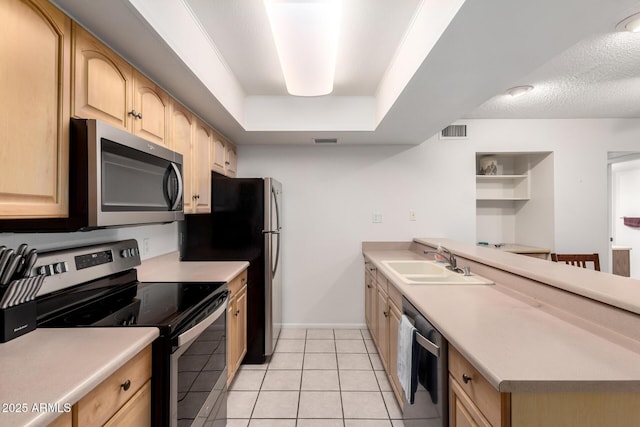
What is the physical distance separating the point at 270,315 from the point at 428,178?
7.59 ft

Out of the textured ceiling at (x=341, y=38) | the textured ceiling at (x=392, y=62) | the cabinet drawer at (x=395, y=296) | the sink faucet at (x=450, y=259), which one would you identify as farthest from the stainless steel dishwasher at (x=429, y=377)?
the textured ceiling at (x=341, y=38)

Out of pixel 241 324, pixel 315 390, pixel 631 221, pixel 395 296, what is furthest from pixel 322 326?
pixel 631 221

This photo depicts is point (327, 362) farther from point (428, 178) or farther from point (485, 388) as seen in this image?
point (428, 178)

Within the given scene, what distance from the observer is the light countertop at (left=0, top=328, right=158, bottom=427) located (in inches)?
26.3

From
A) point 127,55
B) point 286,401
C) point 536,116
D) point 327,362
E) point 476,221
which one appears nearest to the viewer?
point 127,55

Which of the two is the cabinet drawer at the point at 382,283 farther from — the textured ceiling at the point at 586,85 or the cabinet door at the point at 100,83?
the textured ceiling at the point at 586,85

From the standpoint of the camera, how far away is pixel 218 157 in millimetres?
2775

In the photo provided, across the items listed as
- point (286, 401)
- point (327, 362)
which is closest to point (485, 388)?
point (286, 401)

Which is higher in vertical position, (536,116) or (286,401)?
(536,116)

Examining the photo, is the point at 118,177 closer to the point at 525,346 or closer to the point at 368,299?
the point at 525,346

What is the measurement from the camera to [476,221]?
3625 mm

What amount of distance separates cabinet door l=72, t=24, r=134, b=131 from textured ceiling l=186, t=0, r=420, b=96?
0.56 m

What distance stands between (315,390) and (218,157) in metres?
2.14

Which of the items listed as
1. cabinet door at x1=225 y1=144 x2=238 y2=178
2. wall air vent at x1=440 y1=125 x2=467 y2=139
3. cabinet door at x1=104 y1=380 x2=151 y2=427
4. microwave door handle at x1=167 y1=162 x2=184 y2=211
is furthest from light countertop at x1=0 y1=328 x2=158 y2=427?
wall air vent at x1=440 y1=125 x2=467 y2=139
